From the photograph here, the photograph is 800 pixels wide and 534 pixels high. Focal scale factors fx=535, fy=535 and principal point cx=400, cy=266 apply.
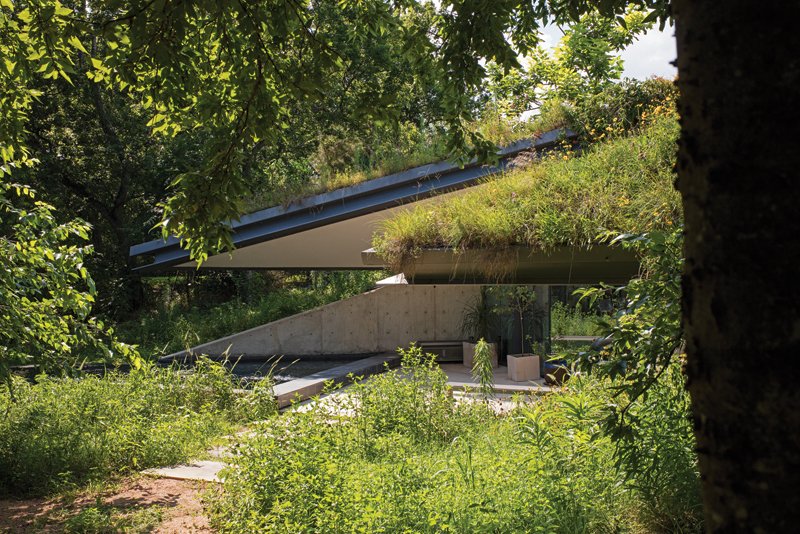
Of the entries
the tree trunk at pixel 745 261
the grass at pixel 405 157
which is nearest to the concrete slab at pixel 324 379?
the grass at pixel 405 157

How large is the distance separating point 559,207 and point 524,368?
328cm

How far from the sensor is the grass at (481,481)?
2770 millimetres

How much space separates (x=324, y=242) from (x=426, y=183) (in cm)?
335

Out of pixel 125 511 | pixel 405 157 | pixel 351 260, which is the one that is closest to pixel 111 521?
pixel 125 511

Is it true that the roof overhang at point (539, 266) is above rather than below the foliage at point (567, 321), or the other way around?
above

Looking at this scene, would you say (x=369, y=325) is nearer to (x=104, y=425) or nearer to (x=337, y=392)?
(x=337, y=392)

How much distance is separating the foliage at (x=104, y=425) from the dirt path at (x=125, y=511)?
27cm

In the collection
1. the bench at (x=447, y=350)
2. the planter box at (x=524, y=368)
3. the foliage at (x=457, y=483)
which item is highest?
the foliage at (x=457, y=483)

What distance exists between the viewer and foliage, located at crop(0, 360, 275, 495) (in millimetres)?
4762

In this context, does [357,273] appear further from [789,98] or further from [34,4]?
[789,98]

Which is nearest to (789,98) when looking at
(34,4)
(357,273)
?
(34,4)

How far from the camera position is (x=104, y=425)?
5230mm

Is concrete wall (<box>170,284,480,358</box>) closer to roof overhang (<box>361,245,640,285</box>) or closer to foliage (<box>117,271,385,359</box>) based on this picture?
foliage (<box>117,271,385,359</box>)

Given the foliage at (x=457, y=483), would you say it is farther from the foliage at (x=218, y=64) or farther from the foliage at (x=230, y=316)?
the foliage at (x=230, y=316)
